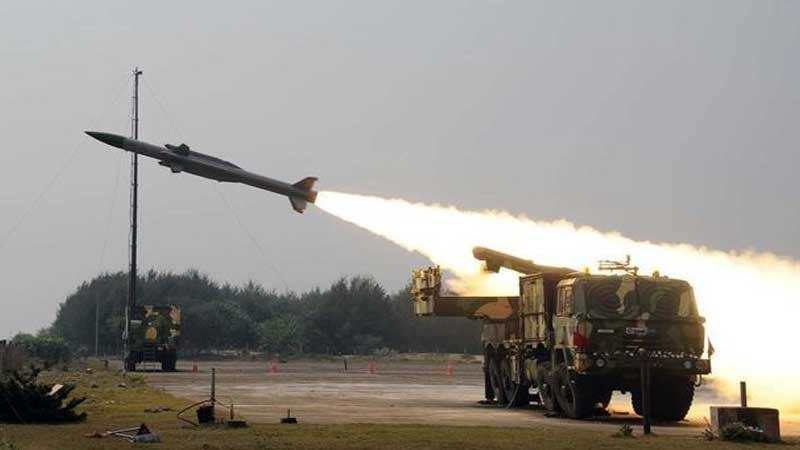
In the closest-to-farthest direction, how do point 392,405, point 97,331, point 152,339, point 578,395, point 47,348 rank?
point 578,395, point 392,405, point 152,339, point 47,348, point 97,331

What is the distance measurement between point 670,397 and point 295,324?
89.6m

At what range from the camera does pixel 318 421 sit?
22.6 metres

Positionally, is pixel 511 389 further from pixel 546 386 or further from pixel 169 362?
pixel 169 362

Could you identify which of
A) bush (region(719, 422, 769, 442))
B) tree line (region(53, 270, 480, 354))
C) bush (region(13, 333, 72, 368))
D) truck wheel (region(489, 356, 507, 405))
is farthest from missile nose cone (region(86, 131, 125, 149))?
tree line (region(53, 270, 480, 354))

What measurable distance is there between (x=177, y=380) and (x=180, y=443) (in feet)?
98.1

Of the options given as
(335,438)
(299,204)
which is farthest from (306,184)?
(335,438)

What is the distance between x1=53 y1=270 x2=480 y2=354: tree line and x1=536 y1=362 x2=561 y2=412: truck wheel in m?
83.7

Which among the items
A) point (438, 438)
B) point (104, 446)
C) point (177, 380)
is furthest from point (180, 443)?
point (177, 380)

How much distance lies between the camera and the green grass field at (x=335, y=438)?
17.4 meters

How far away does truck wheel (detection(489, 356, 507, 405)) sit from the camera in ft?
97.5

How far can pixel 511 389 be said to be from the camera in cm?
2902

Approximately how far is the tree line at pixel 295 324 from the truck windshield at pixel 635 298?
8658 centimetres

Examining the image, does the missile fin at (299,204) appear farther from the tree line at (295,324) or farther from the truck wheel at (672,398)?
the tree line at (295,324)

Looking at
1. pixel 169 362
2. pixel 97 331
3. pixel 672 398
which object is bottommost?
pixel 672 398
